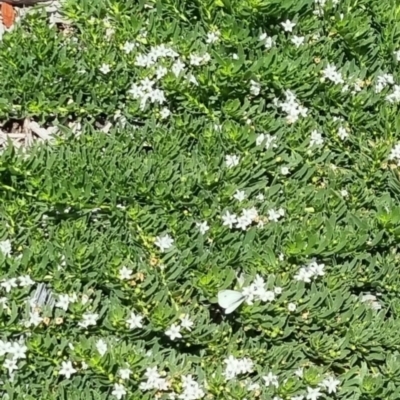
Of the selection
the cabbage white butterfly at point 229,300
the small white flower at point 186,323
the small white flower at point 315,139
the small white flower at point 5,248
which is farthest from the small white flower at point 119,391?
the small white flower at point 315,139

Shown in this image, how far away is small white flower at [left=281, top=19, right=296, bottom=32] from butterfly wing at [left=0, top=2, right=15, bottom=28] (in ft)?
2.60

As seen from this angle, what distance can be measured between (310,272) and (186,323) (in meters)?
0.36

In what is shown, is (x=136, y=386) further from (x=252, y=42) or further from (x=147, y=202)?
(x=252, y=42)

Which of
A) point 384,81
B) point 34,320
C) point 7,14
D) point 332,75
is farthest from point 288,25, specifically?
point 34,320

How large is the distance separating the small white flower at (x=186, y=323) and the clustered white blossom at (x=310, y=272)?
12.2 inches

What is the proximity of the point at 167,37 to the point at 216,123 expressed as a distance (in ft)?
0.92

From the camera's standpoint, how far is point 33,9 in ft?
6.93

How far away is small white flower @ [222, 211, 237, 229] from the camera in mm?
1951

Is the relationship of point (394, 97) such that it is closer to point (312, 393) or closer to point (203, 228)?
point (203, 228)

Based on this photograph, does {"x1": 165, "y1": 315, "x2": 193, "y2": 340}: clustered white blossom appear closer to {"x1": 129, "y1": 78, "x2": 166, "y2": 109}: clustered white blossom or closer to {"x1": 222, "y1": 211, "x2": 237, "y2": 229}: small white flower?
{"x1": 222, "y1": 211, "x2": 237, "y2": 229}: small white flower

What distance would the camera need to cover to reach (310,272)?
1.95 metres

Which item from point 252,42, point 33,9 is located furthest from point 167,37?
point 33,9

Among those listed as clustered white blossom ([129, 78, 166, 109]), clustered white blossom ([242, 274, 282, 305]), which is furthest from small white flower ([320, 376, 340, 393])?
clustered white blossom ([129, 78, 166, 109])

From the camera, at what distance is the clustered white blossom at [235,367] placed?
1.90 m
